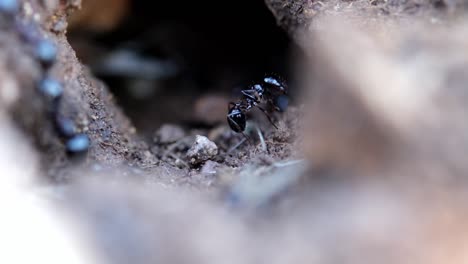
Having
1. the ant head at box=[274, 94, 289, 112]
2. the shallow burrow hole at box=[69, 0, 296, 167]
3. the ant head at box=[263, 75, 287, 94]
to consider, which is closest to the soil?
the ant head at box=[274, 94, 289, 112]

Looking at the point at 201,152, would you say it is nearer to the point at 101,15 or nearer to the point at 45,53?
the point at 45,53

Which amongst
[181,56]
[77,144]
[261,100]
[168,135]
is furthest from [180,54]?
[77,144]

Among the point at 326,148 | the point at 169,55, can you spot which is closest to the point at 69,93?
the point at 326,148

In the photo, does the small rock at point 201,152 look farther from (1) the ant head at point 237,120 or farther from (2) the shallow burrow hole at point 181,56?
(2) the shallow burrow hole at point 181,56

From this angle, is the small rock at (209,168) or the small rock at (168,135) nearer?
the small rock at (209,168)

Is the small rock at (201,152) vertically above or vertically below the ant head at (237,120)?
below

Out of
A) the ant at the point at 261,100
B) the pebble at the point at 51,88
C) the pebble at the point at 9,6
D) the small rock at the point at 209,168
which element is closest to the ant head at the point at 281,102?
the ant at the point at 261,100

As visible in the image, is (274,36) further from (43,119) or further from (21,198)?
(21,198)
